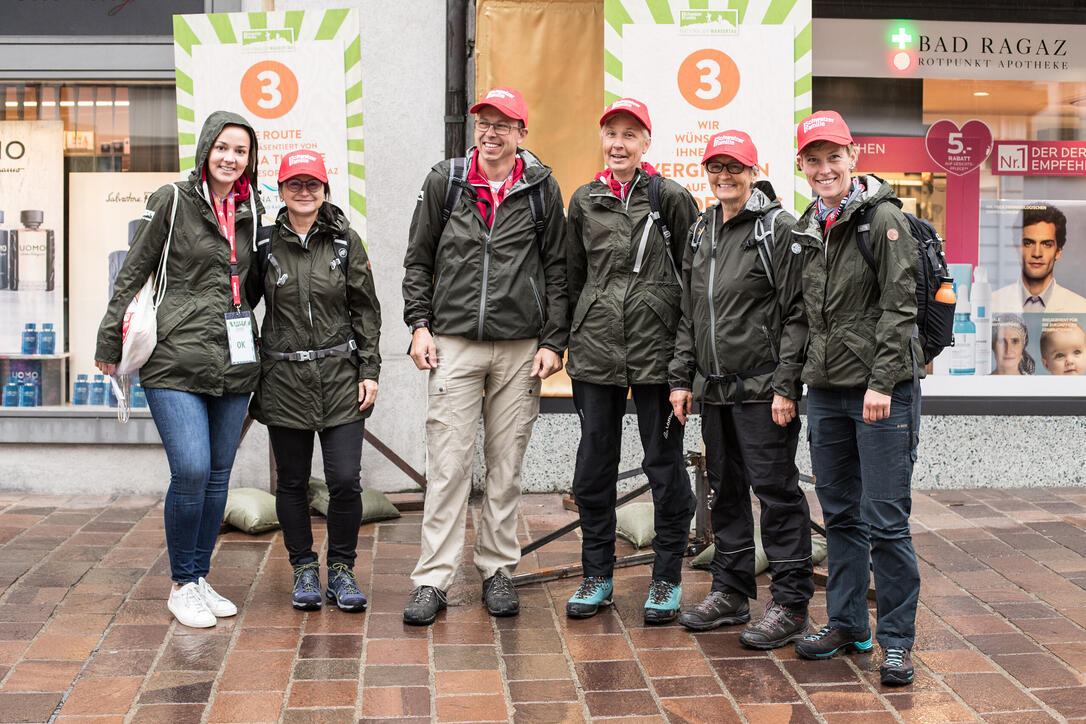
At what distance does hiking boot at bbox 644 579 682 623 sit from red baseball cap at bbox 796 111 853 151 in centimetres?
183

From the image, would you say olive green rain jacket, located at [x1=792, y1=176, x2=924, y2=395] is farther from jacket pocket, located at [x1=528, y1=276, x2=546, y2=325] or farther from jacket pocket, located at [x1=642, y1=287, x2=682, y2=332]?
jacket pocket, located at [x1=528, y1=276, x2=546, y2=325]

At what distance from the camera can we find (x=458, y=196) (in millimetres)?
4758

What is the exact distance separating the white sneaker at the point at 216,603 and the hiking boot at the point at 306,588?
25cm

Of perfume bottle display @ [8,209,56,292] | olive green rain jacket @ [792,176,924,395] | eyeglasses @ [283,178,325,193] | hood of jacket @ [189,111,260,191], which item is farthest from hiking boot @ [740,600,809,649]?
perfume bottle display @ [8,209,56,292]

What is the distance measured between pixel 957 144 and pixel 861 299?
3976mm

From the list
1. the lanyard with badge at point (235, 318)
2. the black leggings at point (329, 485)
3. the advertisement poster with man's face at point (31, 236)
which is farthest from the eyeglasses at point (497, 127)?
the advertisement poster with man's face at point (31, 236)

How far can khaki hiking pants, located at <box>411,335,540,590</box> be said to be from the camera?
15.9ft

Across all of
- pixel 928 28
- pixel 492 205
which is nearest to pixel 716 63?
pixel 492 205

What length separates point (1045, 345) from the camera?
762 cm

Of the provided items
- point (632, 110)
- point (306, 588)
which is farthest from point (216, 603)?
point (632, 110)

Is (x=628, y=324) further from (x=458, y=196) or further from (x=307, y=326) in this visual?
(x=307, y=326)

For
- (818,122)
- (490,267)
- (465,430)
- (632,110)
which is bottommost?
(465,430)

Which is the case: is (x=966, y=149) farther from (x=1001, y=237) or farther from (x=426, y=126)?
(x=426, y=126)

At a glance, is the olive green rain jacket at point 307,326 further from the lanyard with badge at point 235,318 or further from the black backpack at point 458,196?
the black backpack at point 458,196
